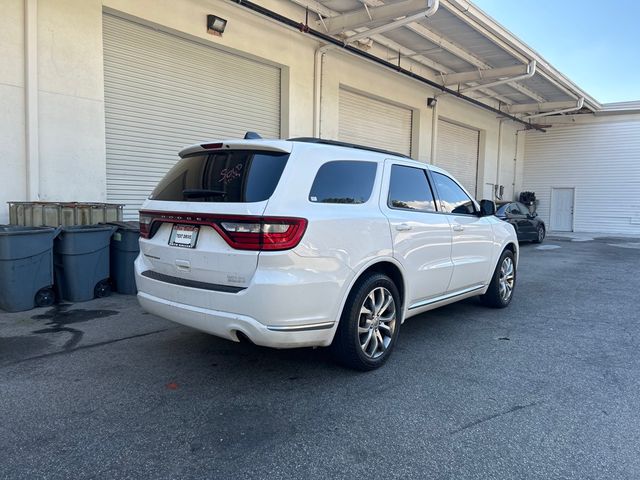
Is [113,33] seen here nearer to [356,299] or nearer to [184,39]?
[184,39]

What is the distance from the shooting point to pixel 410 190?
4562 millimetres

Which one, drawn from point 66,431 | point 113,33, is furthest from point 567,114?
point 66,431

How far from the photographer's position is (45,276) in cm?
583

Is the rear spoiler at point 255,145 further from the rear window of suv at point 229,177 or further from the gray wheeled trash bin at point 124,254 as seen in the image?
the gray wheeled trash bin at point 124,254

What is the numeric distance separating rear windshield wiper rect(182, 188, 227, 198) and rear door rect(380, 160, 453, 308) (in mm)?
1431

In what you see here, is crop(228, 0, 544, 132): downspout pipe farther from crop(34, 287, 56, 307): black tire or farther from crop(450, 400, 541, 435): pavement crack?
crop(450, 400, 541, 435): pavement crack

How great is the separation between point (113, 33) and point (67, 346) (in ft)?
19.3

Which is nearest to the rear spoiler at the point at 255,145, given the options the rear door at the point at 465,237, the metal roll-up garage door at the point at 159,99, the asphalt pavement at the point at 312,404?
the asphalt pavement at the point at 312,404

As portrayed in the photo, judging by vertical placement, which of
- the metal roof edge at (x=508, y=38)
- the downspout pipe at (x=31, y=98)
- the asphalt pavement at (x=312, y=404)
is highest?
the metal roof edge at (x=508, y=38)

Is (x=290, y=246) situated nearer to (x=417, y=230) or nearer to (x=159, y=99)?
(x=417, y=230)

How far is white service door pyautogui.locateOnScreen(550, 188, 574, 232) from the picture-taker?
22.9 metres

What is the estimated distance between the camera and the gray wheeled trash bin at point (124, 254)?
6586 millimetres

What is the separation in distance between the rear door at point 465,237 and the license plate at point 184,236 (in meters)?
2.72

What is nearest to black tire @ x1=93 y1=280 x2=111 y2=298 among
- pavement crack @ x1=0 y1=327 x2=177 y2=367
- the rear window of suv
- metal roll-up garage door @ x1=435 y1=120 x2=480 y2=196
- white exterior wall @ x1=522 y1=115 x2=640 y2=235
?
pavement crack @ x1=0 y1=327 x2=177 y2=367
